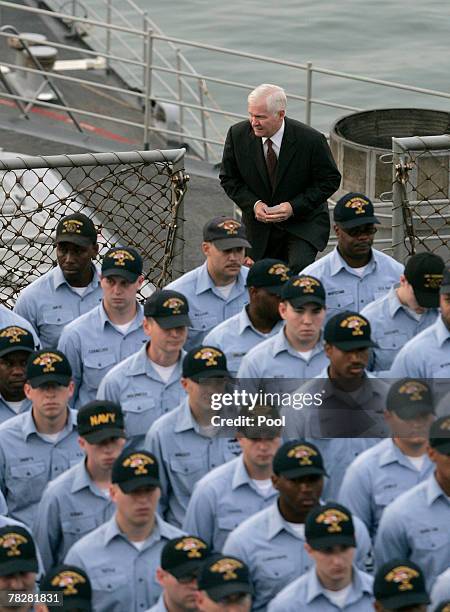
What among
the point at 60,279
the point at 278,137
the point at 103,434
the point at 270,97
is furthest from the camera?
the point at 278,137

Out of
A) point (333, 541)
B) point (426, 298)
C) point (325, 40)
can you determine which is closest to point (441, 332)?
point (426, 298)

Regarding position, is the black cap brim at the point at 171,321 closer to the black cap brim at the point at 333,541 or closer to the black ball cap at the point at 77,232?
the black ball cap at the point at 77,232

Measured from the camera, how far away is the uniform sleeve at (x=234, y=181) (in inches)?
368

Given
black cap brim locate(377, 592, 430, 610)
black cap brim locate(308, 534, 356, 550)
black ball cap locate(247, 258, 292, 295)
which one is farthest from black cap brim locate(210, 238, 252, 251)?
black cap brim locate(377, 592, 430, 610)

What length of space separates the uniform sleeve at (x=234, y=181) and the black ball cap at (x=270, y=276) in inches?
47.2

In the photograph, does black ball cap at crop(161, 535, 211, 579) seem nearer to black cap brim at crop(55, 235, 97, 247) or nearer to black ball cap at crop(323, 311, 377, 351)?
black ball cap at crop(323, 311, 377, 351)

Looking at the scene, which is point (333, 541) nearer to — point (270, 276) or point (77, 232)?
point (270, 276)

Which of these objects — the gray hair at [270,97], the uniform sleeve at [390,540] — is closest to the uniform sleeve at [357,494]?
the uniform sleeve at [390,540]

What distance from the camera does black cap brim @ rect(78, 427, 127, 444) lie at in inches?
274

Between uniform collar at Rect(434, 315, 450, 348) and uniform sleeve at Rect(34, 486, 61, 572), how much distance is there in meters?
1.97

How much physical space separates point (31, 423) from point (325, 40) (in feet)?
67.5

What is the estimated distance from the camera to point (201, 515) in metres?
7.06

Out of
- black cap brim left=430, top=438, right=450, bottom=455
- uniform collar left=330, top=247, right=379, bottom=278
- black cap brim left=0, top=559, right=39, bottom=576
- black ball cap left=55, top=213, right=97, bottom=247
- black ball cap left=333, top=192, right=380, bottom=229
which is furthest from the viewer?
uniform collar left=330, top=247, right=379, bottom=278

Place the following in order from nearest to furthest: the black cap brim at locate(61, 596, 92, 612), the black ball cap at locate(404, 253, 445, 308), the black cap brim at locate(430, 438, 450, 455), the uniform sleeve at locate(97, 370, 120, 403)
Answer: the black cap brim at locate(61, 596, 92, 612) → the black cap brim at locate(430, 438, 450, 455) → the uniform sleeve at locate(97, 370, 120, 403) → the black ball cap at locate(404, 253, 445, 308)
